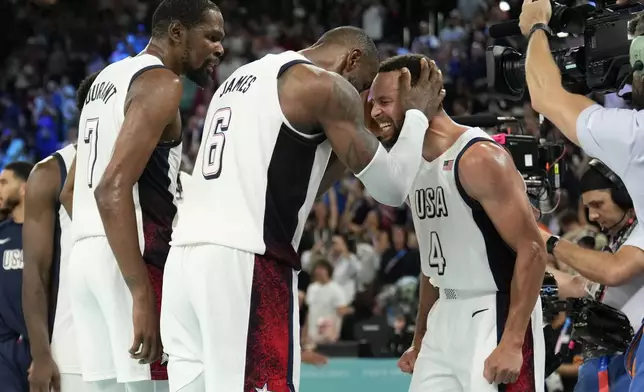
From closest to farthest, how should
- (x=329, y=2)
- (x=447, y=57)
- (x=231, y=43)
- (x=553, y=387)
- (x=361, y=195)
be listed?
(x=553, y=387) → (x=361, y=195) → (x=447, y=57) → (x=231, y=43) → (x=329, y=2)

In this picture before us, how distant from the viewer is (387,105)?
14.4 feet

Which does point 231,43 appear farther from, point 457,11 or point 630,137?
point 630,137

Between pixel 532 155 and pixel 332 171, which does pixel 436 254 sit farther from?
pixel 532 155

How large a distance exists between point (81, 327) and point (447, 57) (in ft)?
39.8

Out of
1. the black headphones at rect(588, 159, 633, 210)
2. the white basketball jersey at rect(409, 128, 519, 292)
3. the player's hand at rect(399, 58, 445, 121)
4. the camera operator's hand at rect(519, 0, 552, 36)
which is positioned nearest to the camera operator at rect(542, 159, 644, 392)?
the black headphones at rect(588, 159, 633, 210)

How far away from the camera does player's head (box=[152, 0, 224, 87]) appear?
4301 millimetres

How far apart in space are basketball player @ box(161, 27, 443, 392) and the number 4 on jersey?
71 cm

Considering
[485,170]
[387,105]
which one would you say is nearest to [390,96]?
[387,105]

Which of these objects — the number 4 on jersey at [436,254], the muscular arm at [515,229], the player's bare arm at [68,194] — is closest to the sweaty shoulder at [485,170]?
the muscular arm at [515,229]

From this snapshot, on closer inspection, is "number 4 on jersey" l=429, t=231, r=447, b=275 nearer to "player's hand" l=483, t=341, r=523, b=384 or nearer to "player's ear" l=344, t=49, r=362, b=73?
"player's hand" l=483, t=341, r=523, b=384

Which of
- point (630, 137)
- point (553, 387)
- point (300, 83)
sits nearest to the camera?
point (630, 137)

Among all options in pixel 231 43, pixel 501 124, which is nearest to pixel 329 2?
pixel 231 43

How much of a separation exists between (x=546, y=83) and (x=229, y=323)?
4.82 ft

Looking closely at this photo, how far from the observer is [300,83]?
3.62 metres
